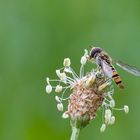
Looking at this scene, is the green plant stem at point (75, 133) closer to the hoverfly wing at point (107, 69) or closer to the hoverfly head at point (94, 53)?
the hoverfly wing at point (107, 69)

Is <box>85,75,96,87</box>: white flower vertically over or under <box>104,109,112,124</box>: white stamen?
over

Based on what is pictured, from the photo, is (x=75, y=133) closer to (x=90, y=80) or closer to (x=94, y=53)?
(x=90, y=80)

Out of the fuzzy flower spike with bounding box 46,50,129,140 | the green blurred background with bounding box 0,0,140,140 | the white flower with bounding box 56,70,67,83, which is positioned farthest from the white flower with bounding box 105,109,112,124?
the green blurred background with bounding box 0,0,140,140

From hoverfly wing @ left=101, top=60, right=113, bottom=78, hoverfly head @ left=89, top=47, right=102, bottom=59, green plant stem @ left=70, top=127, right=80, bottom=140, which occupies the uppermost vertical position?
hoverfly head @ left=89, top=47, right=102, bottom=59

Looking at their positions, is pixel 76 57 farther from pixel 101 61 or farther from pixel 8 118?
pixel 101 61

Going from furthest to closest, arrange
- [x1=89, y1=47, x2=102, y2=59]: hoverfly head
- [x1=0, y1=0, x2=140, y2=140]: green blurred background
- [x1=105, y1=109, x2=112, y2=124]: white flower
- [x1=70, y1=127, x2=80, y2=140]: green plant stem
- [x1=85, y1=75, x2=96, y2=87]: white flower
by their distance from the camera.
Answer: [x1=0, y1=0, x2=140, y2=140]: green blurred background, [x1=89, y1=47, x2=102, y2=59]: hoverfly head, [x1=85, y1=75, x2=96, y2=87]: white flower, [x1=105, y1=109, x2=112, y2=124]: white flower, [x1=70, y1=127, x2=80, y2=140]: green plant stem

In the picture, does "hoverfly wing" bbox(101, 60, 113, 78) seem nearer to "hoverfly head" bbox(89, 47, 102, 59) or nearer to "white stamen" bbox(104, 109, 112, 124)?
"hoverfly head" bbox(89, 47, 102, 59)

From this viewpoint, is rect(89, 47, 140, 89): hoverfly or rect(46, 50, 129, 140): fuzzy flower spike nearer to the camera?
rect(46, 50, 129, 140): fuzzy flower spike
